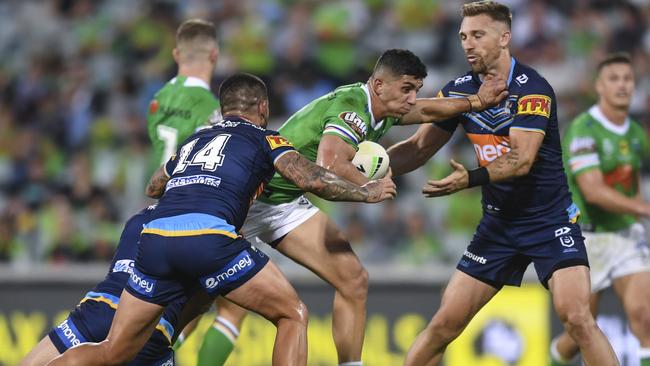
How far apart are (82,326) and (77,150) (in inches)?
319

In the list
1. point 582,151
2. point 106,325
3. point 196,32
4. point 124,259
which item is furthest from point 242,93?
point 582,151

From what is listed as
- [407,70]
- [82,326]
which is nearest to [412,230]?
[407,70]

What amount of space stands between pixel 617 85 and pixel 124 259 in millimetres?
4524

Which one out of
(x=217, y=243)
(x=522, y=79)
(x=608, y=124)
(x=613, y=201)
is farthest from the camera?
(x=608, y=124)

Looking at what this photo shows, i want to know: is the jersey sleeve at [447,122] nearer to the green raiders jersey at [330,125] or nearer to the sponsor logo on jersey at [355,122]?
the green raiders jersey at [330,125]

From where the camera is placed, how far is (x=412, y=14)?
15031 mm

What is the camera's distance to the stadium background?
10.9m

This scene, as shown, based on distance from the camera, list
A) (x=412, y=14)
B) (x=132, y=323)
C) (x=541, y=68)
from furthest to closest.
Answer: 1. (x=412, y=14)
2. (x=541, y=68)
3. (x=132, y=323)

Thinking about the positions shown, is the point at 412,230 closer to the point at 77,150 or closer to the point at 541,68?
the point at 541,68

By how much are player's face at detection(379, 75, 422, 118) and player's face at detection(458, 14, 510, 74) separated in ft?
1.47

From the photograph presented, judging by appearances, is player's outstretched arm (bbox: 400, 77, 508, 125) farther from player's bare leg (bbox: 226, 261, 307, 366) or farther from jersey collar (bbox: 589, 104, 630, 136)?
jersey collar (bbox: 589, 104, 630, 136)

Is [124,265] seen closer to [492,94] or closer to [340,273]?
[340,273]

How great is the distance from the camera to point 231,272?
21.7 feet

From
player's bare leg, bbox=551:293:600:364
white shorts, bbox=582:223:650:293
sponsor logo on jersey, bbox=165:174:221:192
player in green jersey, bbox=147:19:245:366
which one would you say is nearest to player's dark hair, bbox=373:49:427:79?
sponsor logo on jersey, bbox=165:174:221:192
